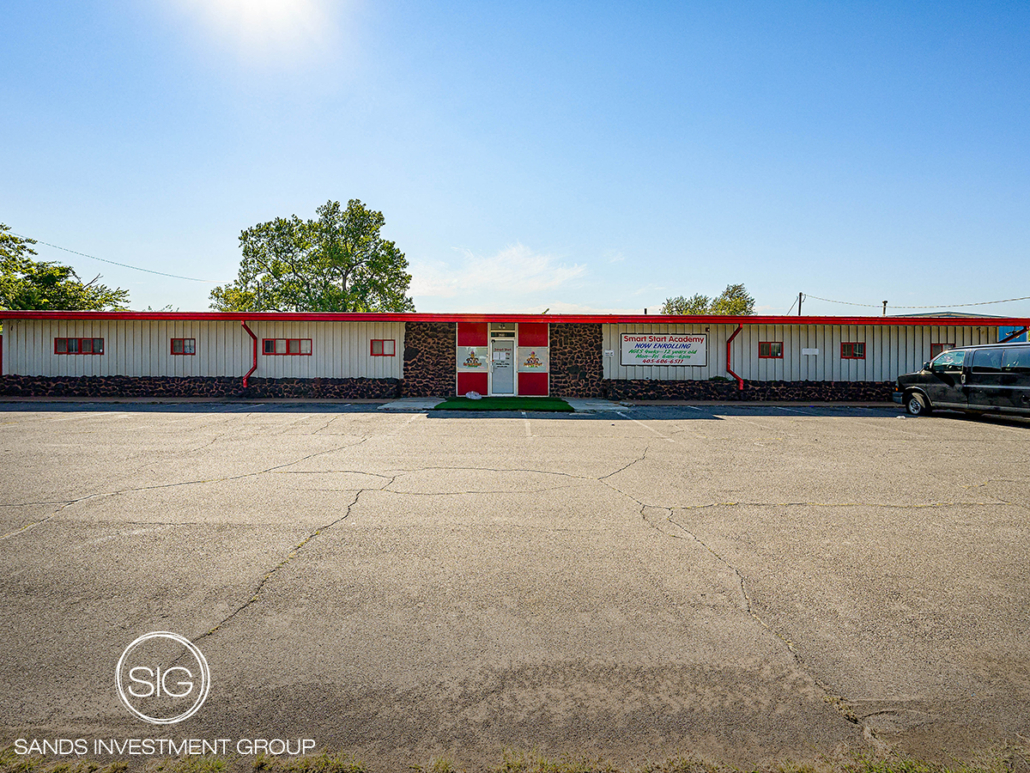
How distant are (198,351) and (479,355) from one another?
1034 cm

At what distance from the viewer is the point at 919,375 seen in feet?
49.9

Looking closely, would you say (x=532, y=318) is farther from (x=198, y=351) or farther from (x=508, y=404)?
(x=198, y=351)

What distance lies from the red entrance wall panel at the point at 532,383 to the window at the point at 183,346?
1208cm

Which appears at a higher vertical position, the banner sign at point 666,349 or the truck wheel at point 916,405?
the banner sign at point 666,349

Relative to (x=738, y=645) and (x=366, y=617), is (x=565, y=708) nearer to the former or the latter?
(x=738, y=645)

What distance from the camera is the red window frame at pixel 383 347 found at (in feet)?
63.3

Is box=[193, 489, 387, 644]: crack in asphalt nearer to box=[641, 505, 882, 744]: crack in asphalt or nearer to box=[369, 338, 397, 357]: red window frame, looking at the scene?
box=[641, 505, 882, 744]: crack in asphalt

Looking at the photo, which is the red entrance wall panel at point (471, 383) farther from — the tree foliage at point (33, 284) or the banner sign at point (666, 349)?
the tree foliage at point (33, 284)

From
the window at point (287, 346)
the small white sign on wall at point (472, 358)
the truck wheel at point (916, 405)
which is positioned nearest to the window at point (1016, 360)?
the truck wheel at point (916, 405)

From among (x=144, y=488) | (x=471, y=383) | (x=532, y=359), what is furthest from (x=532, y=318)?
(x=144, y=488)

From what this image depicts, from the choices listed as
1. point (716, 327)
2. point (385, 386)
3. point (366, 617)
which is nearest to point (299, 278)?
point (385, 386)

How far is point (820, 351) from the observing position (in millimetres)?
19297

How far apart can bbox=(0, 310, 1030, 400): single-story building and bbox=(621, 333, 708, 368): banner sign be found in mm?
37

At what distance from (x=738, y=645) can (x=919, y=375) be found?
53.5 ft
